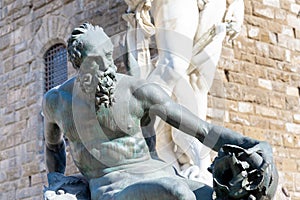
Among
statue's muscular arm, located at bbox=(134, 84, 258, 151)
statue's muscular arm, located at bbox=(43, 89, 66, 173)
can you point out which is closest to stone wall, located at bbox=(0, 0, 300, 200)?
statue's muscular arm, located at bbox=(43, 89, 66, 173)

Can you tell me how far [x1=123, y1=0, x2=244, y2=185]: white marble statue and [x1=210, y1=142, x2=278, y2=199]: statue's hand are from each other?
2.92 meters

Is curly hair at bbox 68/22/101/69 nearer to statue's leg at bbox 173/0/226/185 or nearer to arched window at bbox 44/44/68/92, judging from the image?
statue's leg at bbox 173/0/226/185

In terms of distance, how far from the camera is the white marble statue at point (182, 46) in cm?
583

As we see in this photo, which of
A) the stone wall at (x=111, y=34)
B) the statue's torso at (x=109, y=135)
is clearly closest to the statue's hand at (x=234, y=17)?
the stone wall at (x=111, y=34)

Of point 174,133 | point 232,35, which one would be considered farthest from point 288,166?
point 174,133

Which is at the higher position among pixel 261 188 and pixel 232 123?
pixel 232 123

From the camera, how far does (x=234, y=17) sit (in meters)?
6.85

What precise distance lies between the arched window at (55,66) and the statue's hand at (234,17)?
231 centimetres

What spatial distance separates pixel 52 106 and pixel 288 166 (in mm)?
5141

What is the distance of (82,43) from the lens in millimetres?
2832

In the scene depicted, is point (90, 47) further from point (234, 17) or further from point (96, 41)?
point (234, 17)

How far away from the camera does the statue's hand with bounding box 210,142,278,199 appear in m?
2.61

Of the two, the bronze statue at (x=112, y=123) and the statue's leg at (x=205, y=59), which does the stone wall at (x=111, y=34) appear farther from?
the bronze statue at (x=112, y=123)

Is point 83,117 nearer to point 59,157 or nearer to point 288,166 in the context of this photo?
point 59,157
